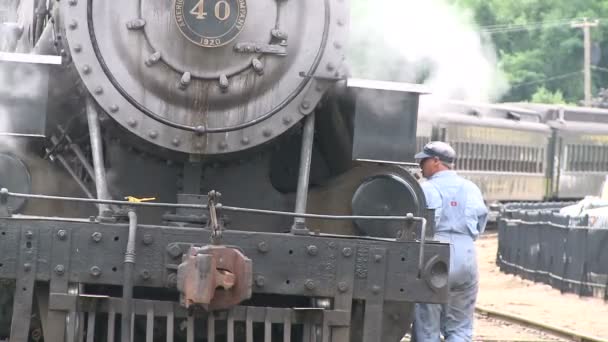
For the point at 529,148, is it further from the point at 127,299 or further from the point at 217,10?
the point at 127,299

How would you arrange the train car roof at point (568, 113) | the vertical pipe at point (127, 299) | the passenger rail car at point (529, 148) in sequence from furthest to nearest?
the train car roof at point (568, 113), the passenger rail car at point (529, 148), the vertical pipe at point (127, 299)

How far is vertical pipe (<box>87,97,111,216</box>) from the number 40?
71cm

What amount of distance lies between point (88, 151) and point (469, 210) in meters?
2.43

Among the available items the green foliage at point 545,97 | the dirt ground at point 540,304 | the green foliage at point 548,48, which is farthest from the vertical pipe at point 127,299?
the green foliage at point 545,97

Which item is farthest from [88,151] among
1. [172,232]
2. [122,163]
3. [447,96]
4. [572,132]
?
[572,132]

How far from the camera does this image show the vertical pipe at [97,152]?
7.14 m

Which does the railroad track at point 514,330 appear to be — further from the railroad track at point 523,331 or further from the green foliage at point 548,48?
the green foliage at point 548,48

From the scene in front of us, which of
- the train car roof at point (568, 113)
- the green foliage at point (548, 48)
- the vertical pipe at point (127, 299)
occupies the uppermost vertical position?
the green foliage at point (548, 48)

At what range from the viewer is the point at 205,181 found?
7.50 m

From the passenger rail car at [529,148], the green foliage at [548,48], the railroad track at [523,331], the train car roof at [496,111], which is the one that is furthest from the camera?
the green foliage at [548,48]

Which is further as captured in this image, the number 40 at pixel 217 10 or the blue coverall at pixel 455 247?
the blue coverall at pixel 455 247

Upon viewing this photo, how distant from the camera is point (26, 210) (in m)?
7.34

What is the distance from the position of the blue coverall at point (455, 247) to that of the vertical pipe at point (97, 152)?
87.5 inches

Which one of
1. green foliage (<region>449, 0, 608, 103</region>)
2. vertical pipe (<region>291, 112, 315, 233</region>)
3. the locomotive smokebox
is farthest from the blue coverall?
green foliage (<region>449, 0, 608, 103</region>)
